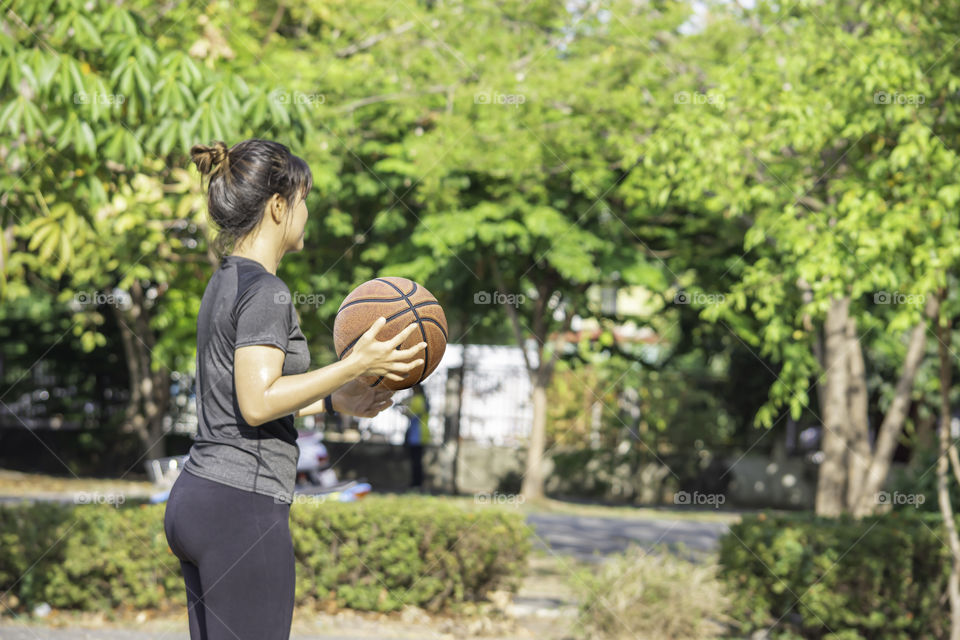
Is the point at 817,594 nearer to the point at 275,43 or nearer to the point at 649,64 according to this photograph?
the point at 649,64

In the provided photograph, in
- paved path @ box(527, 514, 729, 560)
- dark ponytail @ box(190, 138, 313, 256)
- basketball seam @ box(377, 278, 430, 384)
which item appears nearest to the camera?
dark ponytail @ box(190, 138, 313, 256)

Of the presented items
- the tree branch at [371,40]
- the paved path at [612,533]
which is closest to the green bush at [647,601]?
the paved path at [612,533]

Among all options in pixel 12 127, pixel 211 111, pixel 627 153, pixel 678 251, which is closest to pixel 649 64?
pixel 627 153

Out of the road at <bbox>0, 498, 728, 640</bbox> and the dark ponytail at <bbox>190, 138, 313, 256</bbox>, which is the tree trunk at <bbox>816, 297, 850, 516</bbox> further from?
the dark ponytail at <bbox>190, 138, 313, 256</bbox>

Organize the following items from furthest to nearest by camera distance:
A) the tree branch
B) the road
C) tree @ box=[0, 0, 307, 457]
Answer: the tree branch
the road
tree @ box=[0, 0, 307, 457]

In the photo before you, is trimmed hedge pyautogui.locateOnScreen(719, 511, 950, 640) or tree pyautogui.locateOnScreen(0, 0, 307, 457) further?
trimmed hedge pyautogui.locateOnScreen(719, 511, 950, 640)

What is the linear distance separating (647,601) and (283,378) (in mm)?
4628

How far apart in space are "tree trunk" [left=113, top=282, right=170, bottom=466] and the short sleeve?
14044 millimetres

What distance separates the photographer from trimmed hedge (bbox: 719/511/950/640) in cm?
617

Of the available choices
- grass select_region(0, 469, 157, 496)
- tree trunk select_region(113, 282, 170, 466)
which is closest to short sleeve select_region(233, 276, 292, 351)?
grass select_region(0, 469, 157, 496)

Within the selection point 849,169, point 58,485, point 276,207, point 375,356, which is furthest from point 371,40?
point 375,356

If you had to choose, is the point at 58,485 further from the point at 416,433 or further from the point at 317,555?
the point at 317,555

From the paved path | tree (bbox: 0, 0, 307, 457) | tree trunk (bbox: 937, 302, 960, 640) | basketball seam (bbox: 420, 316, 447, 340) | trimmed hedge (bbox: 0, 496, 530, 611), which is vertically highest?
tree (bbox: 0, 0, 307, 457)

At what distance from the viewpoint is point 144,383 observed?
54.6 ft
